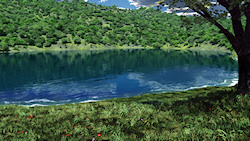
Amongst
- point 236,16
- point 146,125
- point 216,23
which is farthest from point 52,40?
point 146,125

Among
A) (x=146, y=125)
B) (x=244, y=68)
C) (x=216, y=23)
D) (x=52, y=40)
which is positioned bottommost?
(x=146, y=125)

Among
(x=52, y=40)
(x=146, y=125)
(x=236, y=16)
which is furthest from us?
(x=52, y=40)

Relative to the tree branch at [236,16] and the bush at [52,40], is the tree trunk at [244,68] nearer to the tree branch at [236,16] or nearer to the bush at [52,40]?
the tree branch at [236,16]

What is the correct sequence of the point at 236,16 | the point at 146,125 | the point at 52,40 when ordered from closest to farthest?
the point at 146,125 < the point at 236,16 < the point at 52,40

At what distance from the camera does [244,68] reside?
46.3 ft

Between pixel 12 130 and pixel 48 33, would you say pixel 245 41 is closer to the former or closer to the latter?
pixel 12 130

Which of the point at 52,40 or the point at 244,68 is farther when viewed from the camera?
the point at 52,40

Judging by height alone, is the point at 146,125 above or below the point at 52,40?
below

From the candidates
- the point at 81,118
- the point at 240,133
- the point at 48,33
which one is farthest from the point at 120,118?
the point at 48,33

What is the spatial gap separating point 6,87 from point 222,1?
1926 inches

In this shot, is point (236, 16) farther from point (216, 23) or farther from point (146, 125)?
point (146, 125)

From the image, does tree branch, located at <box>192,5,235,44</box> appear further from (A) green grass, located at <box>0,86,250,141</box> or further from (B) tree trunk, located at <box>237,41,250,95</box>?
(A) green grass, located at <box>0,86,250,141</box>

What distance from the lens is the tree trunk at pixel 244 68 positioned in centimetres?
1359

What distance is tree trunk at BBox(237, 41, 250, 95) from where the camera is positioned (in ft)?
44.6
